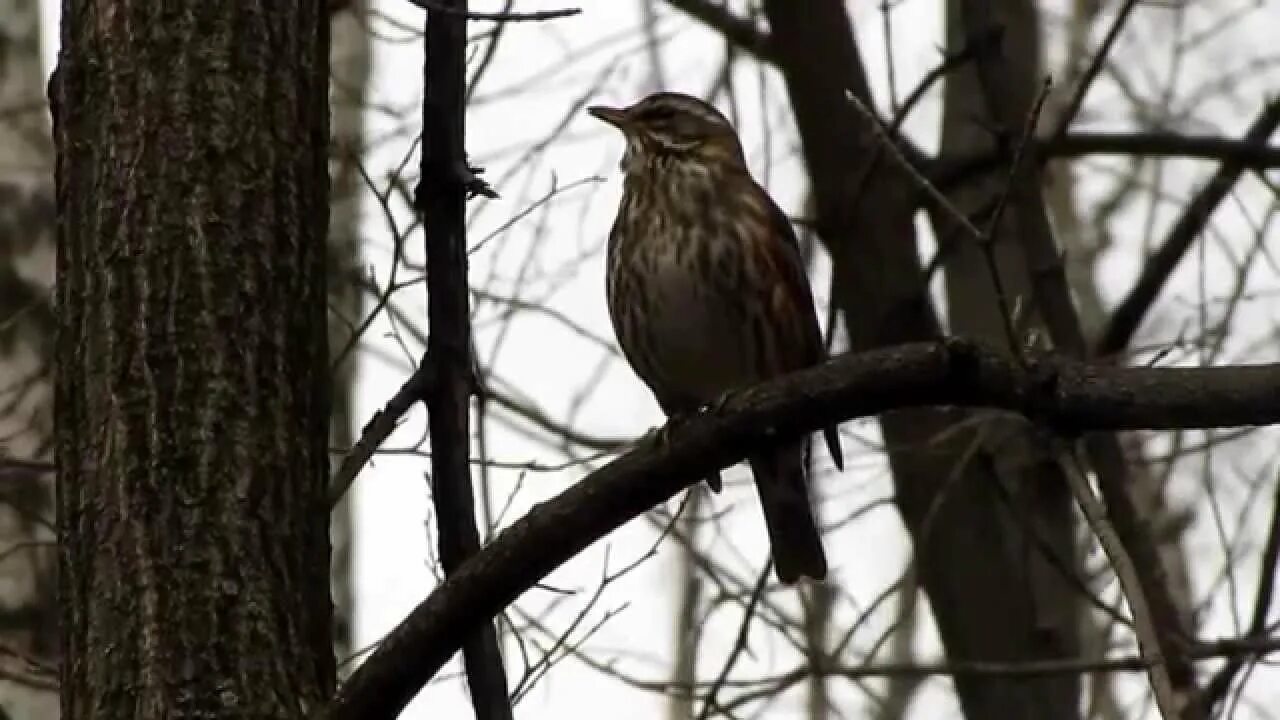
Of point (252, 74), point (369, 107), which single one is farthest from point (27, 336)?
point (252, 74)

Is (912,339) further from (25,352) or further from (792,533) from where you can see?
(25,352)

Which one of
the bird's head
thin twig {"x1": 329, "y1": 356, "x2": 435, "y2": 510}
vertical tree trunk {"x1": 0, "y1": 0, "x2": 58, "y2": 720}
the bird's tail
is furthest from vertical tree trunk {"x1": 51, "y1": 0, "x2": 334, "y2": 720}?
the bird's tail

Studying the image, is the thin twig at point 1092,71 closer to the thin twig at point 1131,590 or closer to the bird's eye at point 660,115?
the bird's eye at point 660,115

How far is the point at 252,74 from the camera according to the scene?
404 centimetres

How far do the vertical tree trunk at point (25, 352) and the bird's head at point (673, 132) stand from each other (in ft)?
5.39

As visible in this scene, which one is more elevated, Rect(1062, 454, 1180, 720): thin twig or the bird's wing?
the bird's wing

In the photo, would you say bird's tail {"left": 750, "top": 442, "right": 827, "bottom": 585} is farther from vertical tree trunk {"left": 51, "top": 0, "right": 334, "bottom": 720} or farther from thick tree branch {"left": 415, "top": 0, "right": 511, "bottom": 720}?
vertical tree trunk {"left": 51, "top": 0, "right": 334, "bottom": 720}

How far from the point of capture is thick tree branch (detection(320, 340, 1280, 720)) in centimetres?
341

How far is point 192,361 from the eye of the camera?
12.6 feet

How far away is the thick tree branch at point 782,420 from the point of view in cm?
341

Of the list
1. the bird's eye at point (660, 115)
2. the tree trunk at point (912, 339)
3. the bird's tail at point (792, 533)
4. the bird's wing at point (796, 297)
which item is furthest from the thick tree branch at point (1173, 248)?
the bird's eye at point (660, 115)

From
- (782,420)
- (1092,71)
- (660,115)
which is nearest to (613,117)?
(660,115)

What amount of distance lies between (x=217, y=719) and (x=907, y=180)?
12.1ft

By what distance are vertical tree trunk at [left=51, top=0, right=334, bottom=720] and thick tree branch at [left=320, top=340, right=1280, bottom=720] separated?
0.91 ft
